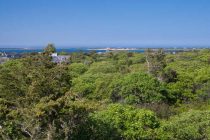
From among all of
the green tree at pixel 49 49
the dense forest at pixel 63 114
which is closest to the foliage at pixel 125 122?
the dense forest at pixel 63 114

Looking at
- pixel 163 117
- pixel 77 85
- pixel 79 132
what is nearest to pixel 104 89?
pixel 77 85

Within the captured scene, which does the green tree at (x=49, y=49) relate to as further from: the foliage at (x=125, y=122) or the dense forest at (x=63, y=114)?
the foliage at (x=125, y=122)

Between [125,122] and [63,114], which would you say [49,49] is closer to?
[63,114]

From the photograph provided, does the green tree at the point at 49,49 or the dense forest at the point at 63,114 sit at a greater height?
the green tree at the point at 49,49

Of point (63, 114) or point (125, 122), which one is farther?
point (125, 122)

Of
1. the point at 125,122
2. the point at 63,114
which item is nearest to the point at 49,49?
the point at 63,114

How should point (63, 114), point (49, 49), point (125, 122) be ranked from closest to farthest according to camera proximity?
point (63, 114), point (49, 49), point (125, 122)

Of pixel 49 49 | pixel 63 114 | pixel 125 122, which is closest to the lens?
pixel 63 114

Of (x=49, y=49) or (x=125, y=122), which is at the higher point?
(x=49, y=49)

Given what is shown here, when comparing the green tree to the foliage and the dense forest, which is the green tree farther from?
the foliage

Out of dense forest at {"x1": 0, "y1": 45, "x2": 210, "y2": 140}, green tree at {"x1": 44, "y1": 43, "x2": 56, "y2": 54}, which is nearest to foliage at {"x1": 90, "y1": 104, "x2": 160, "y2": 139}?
dense forest at {"x1": 0, "y1": 45, "x2": 210, "y2": 140}

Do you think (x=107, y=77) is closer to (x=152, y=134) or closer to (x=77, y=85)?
(x=77, y=85)
